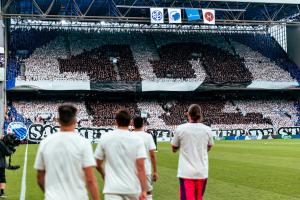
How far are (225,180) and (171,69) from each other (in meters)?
43.7

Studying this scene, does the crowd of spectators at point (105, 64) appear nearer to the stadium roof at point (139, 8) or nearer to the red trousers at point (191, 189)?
the stadium roof at point (139, 8)

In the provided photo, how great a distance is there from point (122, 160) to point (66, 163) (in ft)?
4.17

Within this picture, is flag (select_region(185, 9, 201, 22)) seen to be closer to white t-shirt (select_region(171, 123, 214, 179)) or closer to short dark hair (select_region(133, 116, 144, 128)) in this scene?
short dark hair (select_region(133, 116, 144, 128))

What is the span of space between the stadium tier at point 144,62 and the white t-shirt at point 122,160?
48035mm

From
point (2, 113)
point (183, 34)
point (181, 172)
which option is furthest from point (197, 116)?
point (183, 34)

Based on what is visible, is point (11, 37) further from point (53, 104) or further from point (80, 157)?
point (80, 157)

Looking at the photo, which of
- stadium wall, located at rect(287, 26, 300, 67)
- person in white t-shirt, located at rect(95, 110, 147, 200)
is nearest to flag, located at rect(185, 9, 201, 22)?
stadium wall, located at rect(287, 26, 300, 67)

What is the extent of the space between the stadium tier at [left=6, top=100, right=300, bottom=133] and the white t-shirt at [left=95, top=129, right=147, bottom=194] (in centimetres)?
4422

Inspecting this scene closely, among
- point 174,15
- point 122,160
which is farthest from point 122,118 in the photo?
point 174,15

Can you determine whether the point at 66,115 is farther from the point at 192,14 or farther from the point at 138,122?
the point at 192,14

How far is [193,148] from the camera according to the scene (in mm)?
8102

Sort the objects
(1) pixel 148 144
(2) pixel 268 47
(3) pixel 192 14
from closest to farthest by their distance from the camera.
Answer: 1. (1) pixel 148 144
2. (3) pixel 192 14
3. (2) pixel 268 47

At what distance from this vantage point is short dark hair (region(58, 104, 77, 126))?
537 centimetres

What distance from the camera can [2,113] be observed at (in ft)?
154
